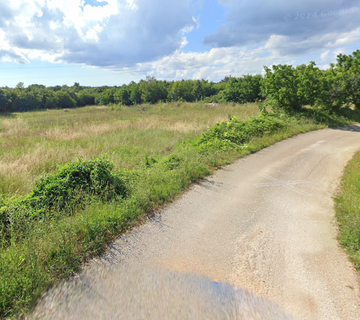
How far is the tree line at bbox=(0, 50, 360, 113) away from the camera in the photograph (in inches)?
637

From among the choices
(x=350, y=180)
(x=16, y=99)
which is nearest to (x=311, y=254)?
(x=350, y=180)

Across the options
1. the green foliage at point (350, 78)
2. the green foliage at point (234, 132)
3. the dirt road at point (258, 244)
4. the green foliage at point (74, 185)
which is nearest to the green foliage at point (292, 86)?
the green foliage at point (350, 78)

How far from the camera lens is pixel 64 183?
4598 millimetres

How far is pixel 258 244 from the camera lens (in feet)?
12.2

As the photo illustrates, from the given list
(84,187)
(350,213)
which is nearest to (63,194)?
(84,187)

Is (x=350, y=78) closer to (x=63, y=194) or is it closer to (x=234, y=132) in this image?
(x=234, y=132)

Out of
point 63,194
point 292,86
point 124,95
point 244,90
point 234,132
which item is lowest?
point 124,95

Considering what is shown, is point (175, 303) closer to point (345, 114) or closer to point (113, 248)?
point (113, 248)

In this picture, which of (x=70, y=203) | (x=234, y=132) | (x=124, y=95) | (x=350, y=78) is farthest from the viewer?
(x=124, y=95)

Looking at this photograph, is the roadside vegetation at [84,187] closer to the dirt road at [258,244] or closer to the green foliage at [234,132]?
the green foliage at [234,132]

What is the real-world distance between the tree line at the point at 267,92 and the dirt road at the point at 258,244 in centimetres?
1190

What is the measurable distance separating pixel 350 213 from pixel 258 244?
223cm

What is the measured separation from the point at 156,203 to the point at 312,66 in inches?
669

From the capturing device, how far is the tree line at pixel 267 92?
16.2m
